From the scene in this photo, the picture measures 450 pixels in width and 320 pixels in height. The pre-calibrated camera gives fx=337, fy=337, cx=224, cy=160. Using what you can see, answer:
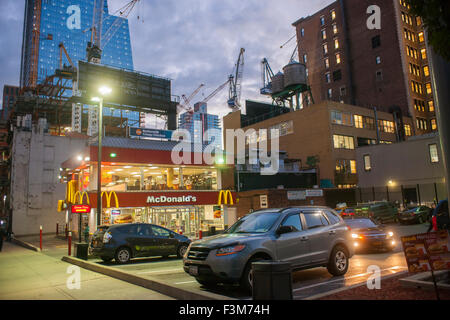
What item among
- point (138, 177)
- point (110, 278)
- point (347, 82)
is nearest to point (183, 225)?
point (138, 177)

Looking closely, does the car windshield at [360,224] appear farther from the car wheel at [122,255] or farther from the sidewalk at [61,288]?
the sidewalk at [61,288]

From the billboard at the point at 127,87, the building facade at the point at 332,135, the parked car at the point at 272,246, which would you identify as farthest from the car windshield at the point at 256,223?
the billboard at the point at 127,87

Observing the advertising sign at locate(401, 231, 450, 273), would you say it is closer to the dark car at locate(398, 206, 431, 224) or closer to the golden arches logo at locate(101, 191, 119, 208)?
the golden arches logo at locate(101, 191, 119, 208)

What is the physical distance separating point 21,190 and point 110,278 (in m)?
40.3

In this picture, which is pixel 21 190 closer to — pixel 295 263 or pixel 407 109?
pixel 295 263

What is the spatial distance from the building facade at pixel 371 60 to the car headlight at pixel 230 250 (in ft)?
210

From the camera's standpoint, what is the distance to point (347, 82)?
7056cm

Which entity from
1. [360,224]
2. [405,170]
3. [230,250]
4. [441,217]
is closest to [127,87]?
[405,170]

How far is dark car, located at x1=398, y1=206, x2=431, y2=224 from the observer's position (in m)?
27.0

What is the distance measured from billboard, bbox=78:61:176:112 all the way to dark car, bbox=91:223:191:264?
38.5 meters

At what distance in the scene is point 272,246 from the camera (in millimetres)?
7863

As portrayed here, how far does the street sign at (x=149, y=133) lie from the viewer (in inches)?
1260

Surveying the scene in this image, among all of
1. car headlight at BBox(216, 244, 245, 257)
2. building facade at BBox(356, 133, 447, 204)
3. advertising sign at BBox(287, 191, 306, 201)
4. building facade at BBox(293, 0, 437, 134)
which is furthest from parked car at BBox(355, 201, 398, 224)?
building facade at BBox(293, 0, 437, 134)
